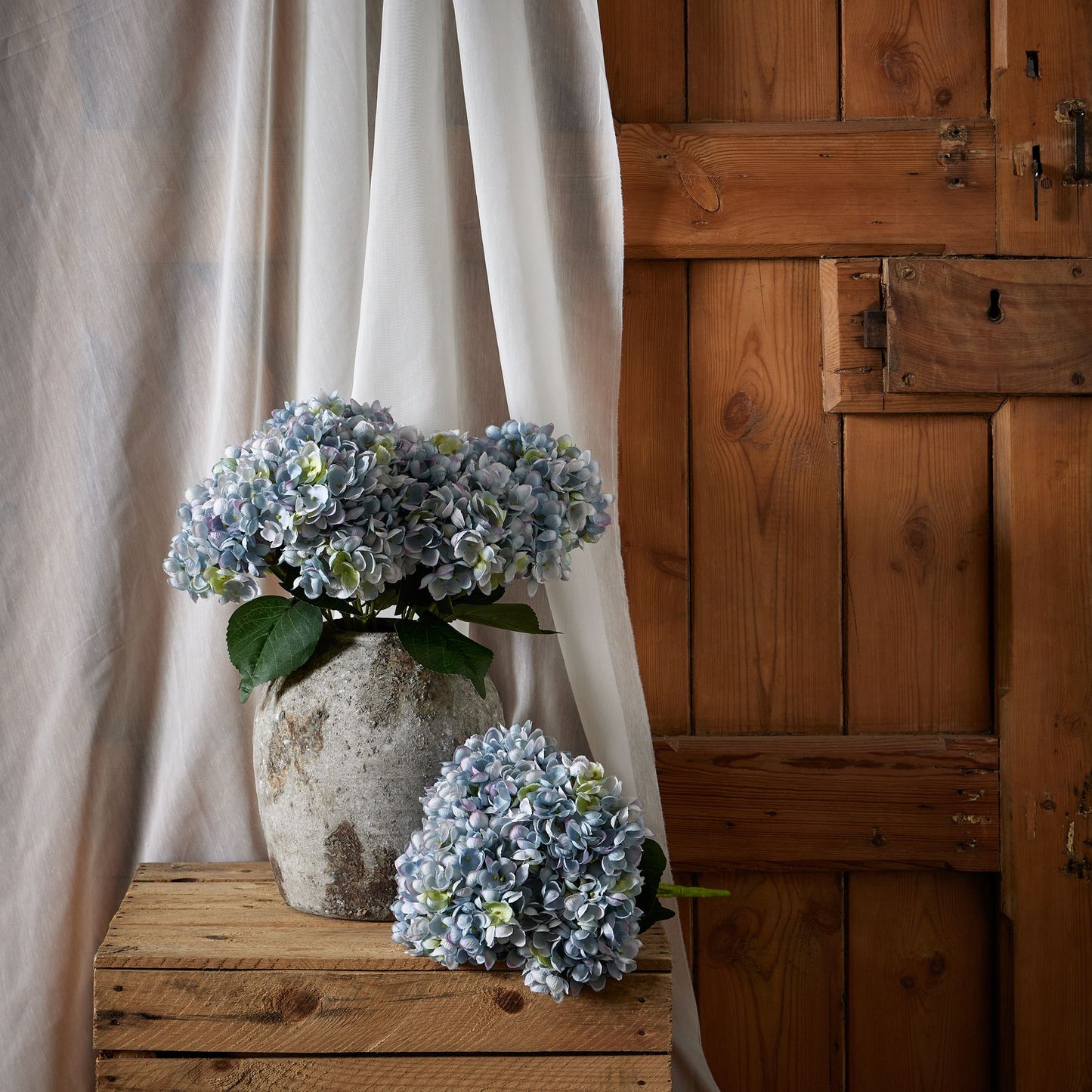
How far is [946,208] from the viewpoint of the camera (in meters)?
1.12

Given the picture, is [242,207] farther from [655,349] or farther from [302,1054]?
[302,1054]

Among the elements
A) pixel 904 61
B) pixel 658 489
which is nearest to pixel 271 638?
pixel 658 489

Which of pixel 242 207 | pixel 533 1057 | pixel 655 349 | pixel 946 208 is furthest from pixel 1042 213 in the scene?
pixel 533 1057

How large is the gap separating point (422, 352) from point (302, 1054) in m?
0.61

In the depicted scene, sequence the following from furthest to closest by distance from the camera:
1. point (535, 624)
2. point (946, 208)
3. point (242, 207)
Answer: point (946, 208)
point (242, 207)
point (535, 624)

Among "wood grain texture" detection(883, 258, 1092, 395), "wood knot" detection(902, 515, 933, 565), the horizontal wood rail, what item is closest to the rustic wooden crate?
the horizontal wood rail

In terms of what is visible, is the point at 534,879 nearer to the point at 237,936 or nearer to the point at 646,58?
the point at 237,936

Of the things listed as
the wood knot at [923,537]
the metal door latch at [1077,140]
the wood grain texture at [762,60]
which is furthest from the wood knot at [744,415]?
the metal door latch at [1077,140]

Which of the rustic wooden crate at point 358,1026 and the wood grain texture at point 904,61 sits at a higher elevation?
the wood grain texture at point 904,61

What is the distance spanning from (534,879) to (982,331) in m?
0.78

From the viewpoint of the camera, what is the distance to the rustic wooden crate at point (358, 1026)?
0.75 m

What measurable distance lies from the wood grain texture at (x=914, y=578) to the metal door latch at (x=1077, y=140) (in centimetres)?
28

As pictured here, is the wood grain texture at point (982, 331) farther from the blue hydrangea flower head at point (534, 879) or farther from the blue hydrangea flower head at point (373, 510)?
the blue hydrangea flower head at point (534, 879)

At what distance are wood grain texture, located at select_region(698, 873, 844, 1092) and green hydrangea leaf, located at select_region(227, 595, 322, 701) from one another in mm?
580
